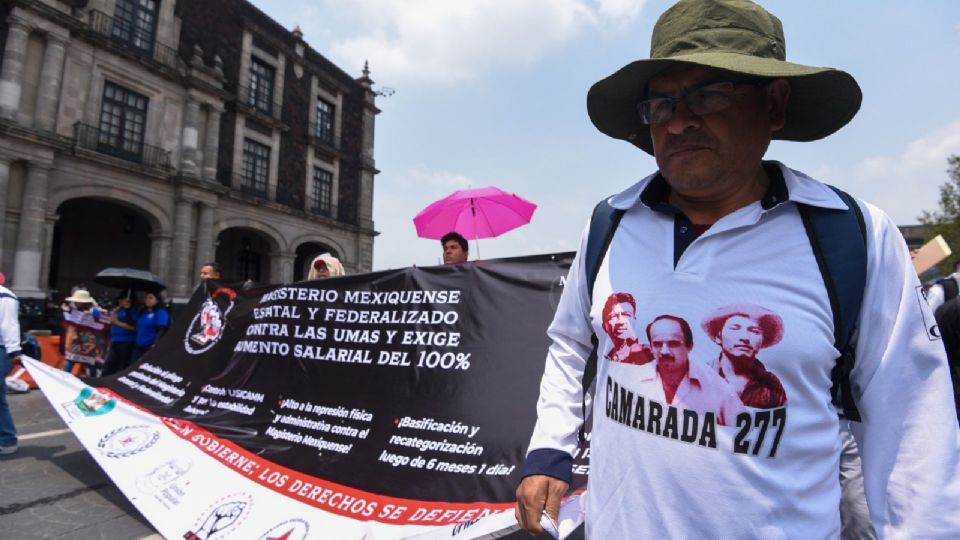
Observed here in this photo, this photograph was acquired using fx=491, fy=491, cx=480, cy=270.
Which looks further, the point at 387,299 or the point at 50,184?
the point at 50,184

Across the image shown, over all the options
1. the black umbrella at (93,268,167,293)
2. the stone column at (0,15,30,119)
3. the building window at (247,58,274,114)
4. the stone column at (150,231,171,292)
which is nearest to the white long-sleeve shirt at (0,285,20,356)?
the black umbrella at (93,268,167,293)

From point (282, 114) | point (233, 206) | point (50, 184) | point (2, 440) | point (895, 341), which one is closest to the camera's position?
point (895, 341)

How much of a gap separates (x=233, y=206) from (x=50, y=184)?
617cm

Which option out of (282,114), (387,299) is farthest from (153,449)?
(282,114)

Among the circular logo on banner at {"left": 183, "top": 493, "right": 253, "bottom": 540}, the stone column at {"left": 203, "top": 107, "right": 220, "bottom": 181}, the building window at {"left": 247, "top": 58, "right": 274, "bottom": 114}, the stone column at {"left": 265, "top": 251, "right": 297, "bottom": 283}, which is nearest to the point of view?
the circular logo on banner at {"left": 183, "top": 493, "right": 253, "bottom": 540}

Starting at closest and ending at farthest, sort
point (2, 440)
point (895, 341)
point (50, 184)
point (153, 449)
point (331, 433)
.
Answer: point (895, 341) < point (331, 433) < point (153, 449) < point (2, 440) < point (50, 184)

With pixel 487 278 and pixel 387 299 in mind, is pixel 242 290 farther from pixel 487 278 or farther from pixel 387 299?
pixel 487 278

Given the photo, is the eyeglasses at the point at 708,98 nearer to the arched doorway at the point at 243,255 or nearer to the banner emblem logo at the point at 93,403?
the banner emblem logo at the point at 93,403

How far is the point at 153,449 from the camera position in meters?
3.63

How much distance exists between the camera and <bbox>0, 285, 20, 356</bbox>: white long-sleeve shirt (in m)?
4.81

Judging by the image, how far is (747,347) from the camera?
99cm

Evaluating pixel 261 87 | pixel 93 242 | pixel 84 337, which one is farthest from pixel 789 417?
pixel 261 87

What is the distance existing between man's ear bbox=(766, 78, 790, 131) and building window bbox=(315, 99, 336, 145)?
86.7 feet

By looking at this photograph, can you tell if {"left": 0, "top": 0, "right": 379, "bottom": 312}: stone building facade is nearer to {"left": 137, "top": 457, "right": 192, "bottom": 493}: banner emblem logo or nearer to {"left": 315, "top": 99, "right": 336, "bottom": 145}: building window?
{"left": 315, "top": 99, "right": 336, "bottom": 145}: building window
